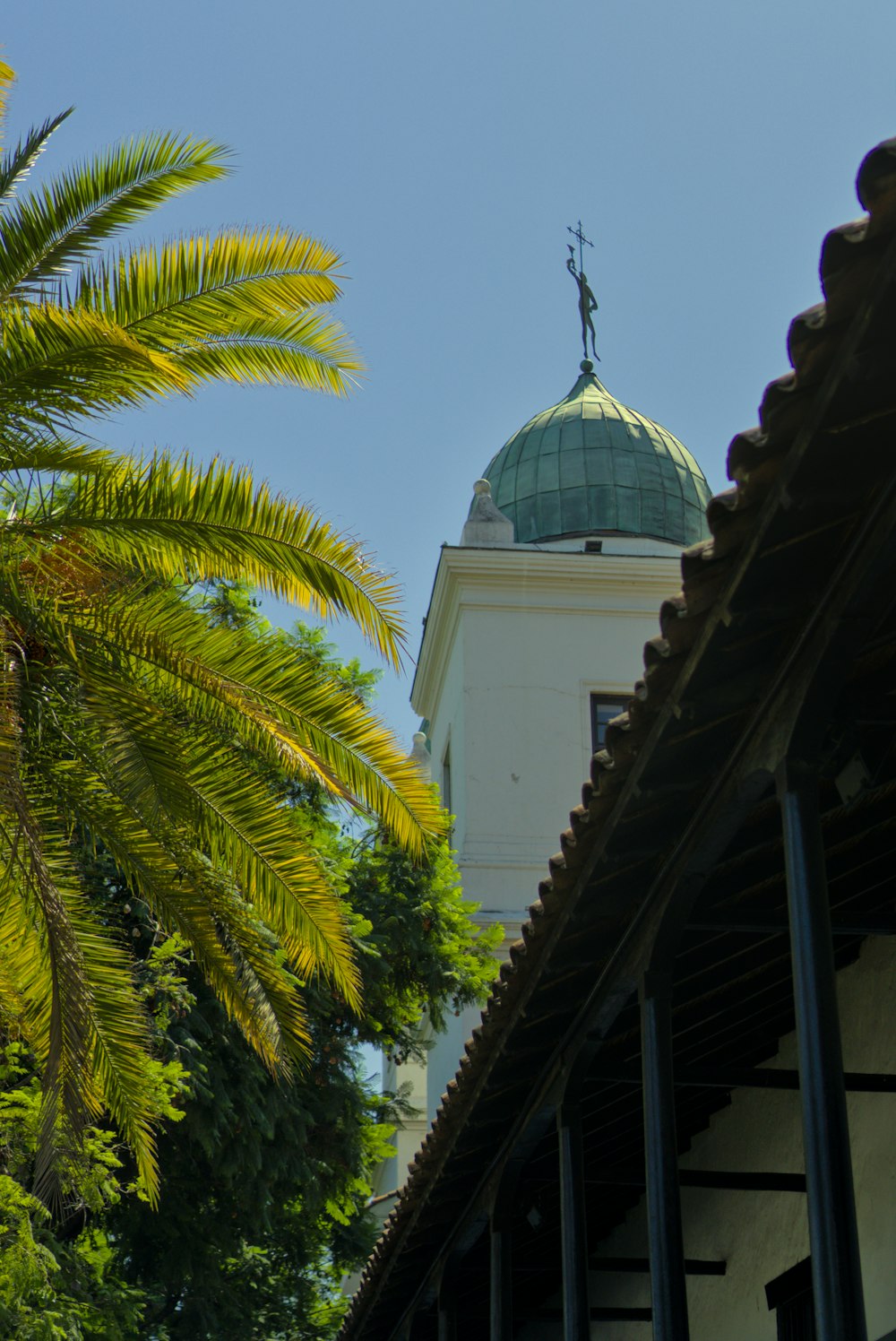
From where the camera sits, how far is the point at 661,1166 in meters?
7.02

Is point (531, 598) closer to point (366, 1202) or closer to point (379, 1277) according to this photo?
point (366, 1202)

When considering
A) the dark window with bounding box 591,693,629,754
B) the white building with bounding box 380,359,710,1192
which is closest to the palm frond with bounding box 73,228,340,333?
the white building with bounding box 380,359,710,1192

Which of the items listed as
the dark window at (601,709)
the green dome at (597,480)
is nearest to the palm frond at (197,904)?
the dark window at (601,709)

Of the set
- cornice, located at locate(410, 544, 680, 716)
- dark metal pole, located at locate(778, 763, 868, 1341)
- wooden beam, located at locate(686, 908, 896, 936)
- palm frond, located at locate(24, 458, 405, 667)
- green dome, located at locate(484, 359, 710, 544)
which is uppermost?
green dome, located at locate(484, 359, 710, 544)

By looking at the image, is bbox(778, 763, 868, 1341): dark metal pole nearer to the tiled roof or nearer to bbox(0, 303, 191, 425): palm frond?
the tiled roof

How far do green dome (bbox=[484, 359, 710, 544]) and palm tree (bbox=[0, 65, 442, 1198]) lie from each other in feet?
63.8

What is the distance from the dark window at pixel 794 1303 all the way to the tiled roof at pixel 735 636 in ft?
5.82

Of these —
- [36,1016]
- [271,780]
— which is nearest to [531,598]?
[271,780]

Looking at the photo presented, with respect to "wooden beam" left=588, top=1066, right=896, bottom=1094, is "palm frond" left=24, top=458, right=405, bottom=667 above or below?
above

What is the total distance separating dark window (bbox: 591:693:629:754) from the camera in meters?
26.8

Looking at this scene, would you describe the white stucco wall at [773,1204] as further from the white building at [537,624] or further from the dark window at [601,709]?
the dark window at [601,709]

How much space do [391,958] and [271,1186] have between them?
2592mm

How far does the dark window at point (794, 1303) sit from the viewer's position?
910 centimetres

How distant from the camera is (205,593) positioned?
55.8ft
